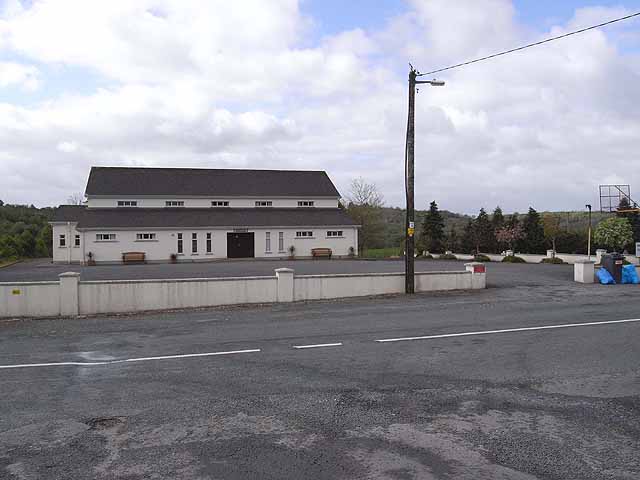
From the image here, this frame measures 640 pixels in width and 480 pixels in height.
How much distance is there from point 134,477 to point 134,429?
133 centimetres

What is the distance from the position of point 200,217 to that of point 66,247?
35.5 feet

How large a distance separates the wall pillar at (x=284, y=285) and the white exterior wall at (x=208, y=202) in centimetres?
2998

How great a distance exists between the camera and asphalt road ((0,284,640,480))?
204 inches

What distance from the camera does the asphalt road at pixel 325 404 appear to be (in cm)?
518

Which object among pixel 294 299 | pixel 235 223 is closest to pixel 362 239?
pixel 235 223

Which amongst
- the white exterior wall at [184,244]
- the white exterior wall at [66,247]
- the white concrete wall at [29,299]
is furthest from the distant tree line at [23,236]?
the white concrete wall at [29,299]

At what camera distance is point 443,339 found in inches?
457

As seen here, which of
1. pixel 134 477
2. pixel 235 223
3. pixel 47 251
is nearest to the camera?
pixel 134 477

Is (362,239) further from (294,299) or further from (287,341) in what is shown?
(287,341)

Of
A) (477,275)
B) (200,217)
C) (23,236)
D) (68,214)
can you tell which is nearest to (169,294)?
(477,275)

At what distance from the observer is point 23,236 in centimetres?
5416

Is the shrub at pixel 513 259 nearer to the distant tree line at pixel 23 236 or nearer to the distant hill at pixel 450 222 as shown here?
the distant hill at pixel 450 222

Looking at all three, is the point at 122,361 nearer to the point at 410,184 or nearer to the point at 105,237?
the point at 410,184

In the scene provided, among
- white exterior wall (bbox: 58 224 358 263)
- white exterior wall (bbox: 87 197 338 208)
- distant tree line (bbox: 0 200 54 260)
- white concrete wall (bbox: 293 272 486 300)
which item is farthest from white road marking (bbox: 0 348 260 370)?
distant tree line (bbox: 0 200 54 260)
